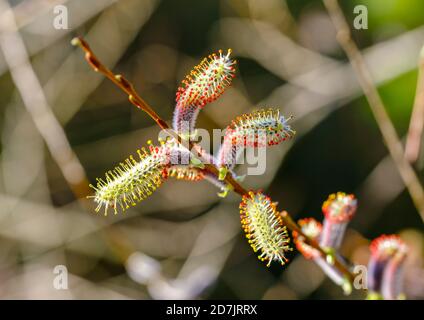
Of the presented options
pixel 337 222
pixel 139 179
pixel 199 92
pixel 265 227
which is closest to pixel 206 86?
pixel 199 92

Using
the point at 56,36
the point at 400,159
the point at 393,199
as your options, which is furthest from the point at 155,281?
the point at 56,36

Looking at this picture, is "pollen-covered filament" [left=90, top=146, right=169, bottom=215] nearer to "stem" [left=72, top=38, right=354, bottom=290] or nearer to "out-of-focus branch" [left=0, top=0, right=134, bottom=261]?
"stem" [left=72, top=38, right=354, bottom=290]

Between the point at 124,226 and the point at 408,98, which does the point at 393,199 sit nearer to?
the point at 408,98

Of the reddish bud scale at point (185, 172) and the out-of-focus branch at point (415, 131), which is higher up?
the out-of-focus branch at point (415, 131)

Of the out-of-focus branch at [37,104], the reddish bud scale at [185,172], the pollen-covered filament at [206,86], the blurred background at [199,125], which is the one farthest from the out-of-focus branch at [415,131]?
the out-of-focus branch at [37,104]

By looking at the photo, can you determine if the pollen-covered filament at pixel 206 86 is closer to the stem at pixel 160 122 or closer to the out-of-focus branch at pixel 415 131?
the stem at pixel 160 122

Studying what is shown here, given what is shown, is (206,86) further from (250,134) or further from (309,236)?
(309,236)

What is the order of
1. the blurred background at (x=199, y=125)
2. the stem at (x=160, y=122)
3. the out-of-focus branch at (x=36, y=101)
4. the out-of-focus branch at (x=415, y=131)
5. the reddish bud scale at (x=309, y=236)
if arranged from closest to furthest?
1. the stem at (x=160, y=122)
2. the reddish bud scale at (x=309, y=236)
3. the out-of-focus branch at (x=415, y=131)
4. the out-of-focus branch at (x=36, y=101)
5. the blurred background at (x=199, y=125)
